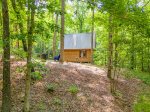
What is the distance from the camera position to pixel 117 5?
8.84 metres

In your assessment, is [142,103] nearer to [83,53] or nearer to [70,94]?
[70,94]

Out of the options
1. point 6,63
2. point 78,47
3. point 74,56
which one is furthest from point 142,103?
point 74,56

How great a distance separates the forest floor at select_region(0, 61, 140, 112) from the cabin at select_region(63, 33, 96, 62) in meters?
16.0

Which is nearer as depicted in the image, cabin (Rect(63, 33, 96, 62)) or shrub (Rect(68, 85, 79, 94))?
shrub (Rect(68, 85, 79, 94))

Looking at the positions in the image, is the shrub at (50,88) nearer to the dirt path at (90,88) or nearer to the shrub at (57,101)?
the shrub at (57,101)

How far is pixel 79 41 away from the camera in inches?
1261

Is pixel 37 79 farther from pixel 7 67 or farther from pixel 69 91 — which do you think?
pixel 7 67

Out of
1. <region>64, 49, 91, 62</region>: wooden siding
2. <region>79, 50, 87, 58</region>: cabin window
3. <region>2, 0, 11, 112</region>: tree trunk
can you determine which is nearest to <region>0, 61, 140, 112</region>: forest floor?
<region>2, 0, 11, 112</region>: tree trunk

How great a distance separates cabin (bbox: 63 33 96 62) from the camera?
102 feet

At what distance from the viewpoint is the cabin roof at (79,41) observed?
31.2 m

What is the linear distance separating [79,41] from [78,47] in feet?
2.80

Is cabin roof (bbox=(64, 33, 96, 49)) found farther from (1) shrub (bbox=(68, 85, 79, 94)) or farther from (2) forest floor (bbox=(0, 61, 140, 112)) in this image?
(1) shrub (bbox=(68, 85, 79, 94))

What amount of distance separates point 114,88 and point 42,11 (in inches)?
285

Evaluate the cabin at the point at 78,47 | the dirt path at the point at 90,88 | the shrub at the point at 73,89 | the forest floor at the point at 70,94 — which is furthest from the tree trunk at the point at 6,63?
the cabin at the point at 78,47
